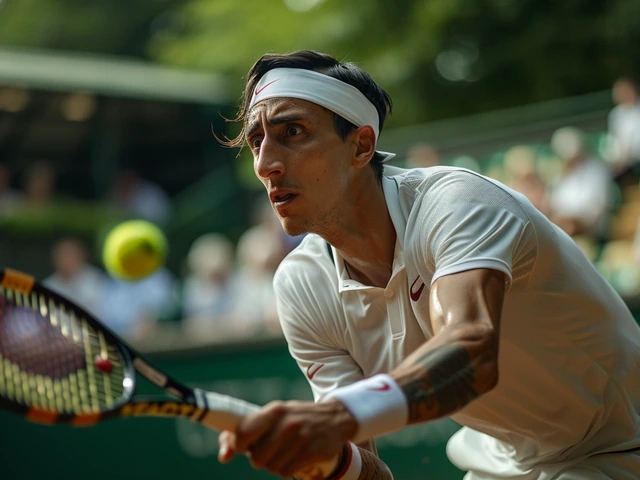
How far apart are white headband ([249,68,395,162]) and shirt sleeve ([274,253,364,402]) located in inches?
21.3

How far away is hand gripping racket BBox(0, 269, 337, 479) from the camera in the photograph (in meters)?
2.38

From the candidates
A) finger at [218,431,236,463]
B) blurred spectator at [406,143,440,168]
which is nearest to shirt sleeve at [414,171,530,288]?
finger at [218,431,236,463]

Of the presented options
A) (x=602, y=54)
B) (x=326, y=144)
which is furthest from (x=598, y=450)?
(x=602, y=54)

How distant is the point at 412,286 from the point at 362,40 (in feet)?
36.2

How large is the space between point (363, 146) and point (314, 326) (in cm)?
63

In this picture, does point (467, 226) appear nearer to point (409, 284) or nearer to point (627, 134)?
point (409, 284)

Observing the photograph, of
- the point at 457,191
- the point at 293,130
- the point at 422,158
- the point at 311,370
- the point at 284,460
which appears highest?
the point at 422,158

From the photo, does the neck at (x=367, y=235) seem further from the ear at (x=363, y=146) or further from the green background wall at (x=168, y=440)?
the green background wall at (x=168, y=440)

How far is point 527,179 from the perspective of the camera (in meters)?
7.21

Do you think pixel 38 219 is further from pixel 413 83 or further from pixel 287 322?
pixel 287 322

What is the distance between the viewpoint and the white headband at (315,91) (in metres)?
3.12

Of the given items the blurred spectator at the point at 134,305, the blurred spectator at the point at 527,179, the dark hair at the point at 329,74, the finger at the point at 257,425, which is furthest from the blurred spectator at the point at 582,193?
the finger at the point at 257,425

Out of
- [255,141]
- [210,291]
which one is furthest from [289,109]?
[210,291]

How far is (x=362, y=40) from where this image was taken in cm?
1365
